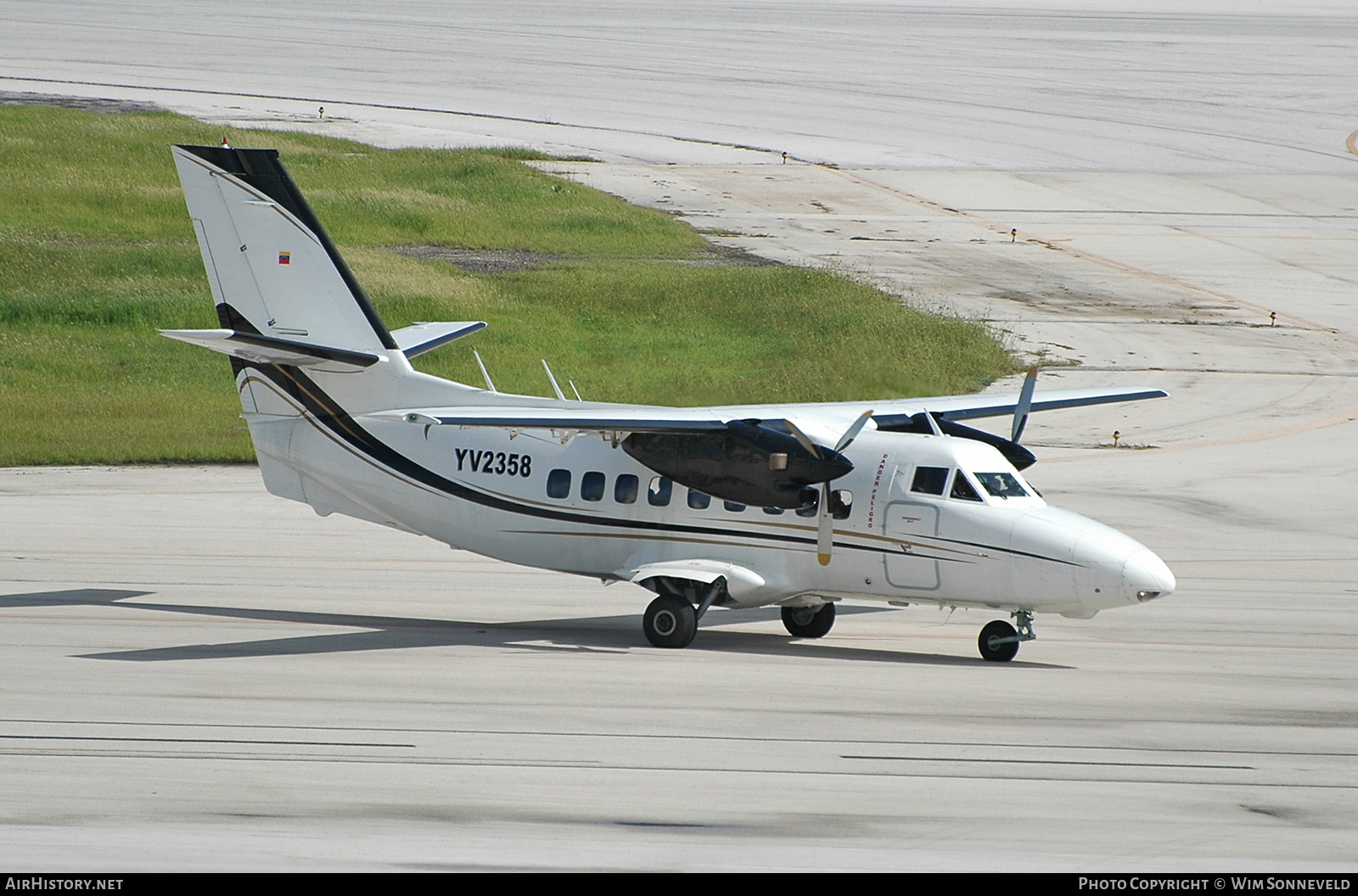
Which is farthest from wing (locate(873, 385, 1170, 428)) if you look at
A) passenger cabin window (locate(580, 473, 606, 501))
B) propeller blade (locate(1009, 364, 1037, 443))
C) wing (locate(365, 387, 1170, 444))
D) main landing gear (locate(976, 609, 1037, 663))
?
passenger cabin window (locate(580, 473, 606, 501))

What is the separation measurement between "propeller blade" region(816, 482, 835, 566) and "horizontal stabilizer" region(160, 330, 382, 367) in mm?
6708

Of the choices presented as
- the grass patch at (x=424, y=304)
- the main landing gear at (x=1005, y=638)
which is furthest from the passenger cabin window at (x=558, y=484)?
the grass patch at (x=424, y=304)

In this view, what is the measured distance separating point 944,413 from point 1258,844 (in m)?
9.49

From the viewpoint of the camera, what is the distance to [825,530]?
18453mm

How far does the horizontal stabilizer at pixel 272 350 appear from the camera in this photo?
18.5m

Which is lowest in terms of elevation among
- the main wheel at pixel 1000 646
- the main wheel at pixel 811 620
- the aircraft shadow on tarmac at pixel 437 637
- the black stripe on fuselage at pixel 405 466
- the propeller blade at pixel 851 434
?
the aircraft shadow on tarmac at pixel 437 637

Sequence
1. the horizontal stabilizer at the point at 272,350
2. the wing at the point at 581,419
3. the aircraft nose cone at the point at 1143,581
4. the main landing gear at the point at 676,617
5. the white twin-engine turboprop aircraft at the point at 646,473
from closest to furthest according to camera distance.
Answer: the aircraft nose cone at the point at 1143,581
the wing at the point at 581,419
the white twin-engine turboprop aircraft at the point at 646,473
the horizontal stabilizer at the point at 272,350
the main landing gear at the point at 676,617

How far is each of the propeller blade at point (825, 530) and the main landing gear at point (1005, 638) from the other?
2.12 metres

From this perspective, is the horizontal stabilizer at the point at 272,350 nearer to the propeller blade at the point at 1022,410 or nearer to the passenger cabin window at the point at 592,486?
the passenger cabin window at the point at 592,486

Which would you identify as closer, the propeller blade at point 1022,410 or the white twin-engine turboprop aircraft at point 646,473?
the white twin-engine turboprop aircraft at point 646,473

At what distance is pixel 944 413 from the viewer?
20391mm

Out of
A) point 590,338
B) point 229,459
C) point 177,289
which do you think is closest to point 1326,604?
point 229,459

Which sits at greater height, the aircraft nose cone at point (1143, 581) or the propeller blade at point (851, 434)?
the propeller blade at point (851, 434)

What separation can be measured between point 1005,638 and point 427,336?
973cm
